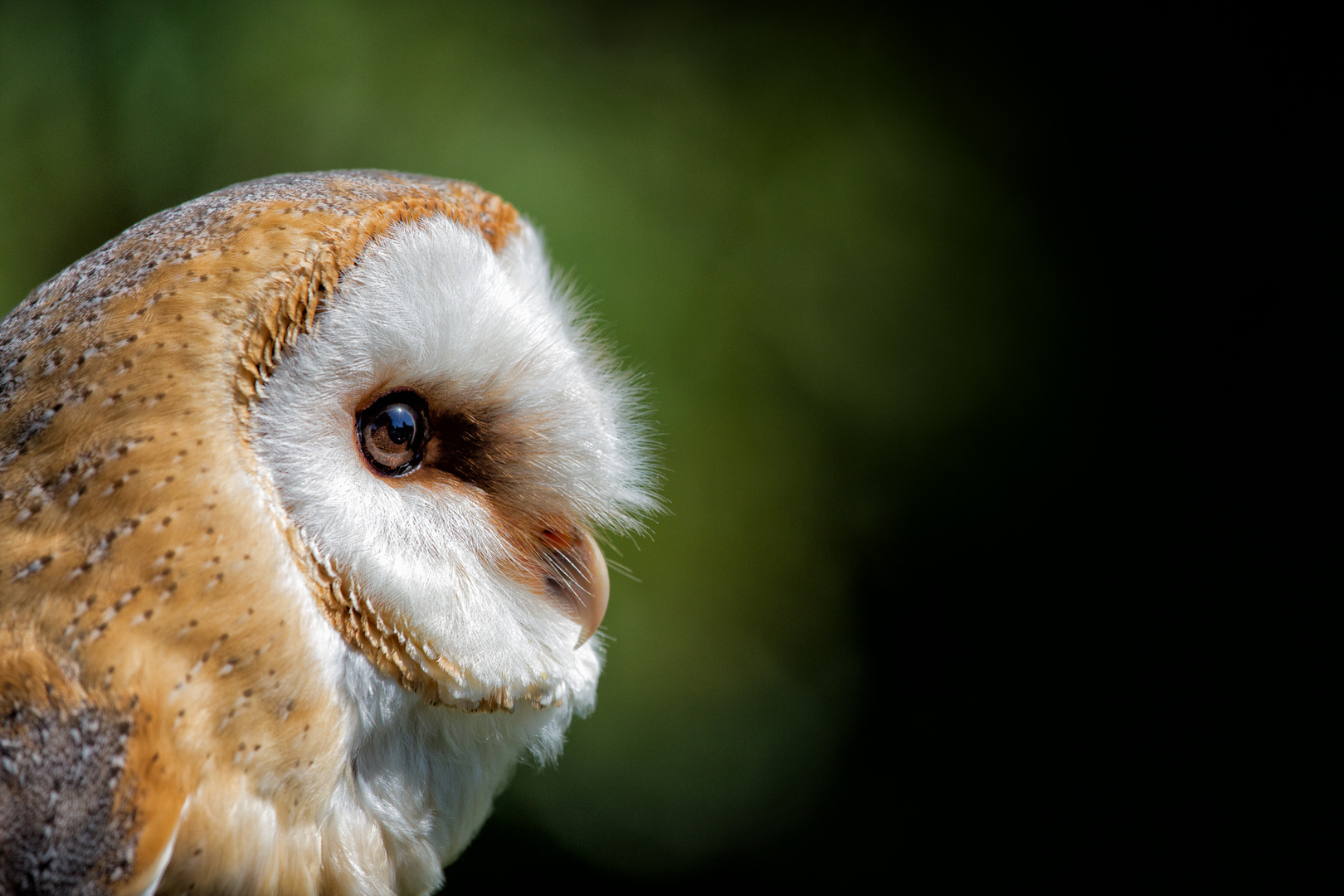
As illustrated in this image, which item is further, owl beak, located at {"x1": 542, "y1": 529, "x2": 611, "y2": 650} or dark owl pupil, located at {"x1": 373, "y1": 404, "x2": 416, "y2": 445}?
owl beak, located at {"x1": 542, "y1": 529, "x2": 611, "y2": 650}

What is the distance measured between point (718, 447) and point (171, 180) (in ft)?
4.82

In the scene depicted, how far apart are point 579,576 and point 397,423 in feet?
0.78

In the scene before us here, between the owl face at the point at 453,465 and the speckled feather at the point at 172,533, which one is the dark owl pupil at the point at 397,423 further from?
the speckled feather at the point at 172,533

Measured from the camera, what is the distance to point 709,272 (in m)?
2.30

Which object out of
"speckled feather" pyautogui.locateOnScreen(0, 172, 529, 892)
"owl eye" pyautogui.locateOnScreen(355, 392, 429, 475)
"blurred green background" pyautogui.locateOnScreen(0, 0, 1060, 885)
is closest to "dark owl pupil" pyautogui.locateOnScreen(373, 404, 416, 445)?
"owl eye" pyautogui.locateOnScreen(355, 392, 429, 475)

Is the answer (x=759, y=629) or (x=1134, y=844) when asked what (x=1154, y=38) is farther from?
(x=1134, y=844)

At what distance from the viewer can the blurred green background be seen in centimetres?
220

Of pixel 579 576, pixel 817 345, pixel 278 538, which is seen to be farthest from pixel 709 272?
pixel 278 538

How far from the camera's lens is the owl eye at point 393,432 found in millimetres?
789

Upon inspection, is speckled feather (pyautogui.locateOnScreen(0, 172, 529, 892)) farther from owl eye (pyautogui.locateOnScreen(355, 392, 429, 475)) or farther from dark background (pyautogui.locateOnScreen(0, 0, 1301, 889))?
dark background (pyautogui.locateOnScreen(0, 0, 1301, 889))

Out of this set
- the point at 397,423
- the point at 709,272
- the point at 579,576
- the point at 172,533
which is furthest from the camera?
the point at 709,272

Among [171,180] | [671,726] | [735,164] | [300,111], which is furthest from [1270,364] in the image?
[171,180]

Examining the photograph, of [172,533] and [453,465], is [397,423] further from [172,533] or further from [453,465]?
[172,533]

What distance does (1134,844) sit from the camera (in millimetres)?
2336
